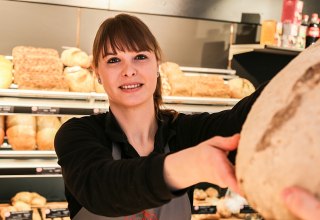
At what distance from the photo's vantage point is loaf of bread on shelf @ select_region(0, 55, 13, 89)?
2550 millimetres

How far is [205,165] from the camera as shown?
870mm

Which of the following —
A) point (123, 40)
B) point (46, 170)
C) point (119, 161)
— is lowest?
point (46, 170)

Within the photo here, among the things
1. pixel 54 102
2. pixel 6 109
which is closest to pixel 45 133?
pixel 54 102

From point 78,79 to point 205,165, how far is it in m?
2.00

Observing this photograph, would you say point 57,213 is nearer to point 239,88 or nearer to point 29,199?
point 29,199

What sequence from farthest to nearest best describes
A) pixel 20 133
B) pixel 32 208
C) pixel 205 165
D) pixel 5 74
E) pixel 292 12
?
pixel 292 12, pixel 32 208, pixel 20 133, pixel 5 74, pixel 205 165

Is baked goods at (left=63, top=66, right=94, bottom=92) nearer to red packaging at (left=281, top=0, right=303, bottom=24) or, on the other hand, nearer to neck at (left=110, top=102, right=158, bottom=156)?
neck at (left=110, top=102, right=158, bottom=156)

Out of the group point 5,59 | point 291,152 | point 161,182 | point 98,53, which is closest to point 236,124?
point 98,53

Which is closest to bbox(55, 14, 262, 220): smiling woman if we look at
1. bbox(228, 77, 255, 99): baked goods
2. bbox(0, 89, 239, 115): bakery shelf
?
bbox(0, 89, 239, 115): bakery shelf

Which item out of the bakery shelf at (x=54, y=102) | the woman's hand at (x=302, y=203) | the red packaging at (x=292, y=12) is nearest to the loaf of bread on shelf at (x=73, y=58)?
the bakery shelf at (x=54, y=102)

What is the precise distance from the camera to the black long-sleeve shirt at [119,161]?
979 millimetres

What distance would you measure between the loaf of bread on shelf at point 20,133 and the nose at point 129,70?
4.03 feet

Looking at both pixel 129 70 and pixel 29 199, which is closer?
pixel 129 70

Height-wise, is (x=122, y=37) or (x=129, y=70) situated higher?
(x=122, y=37)
